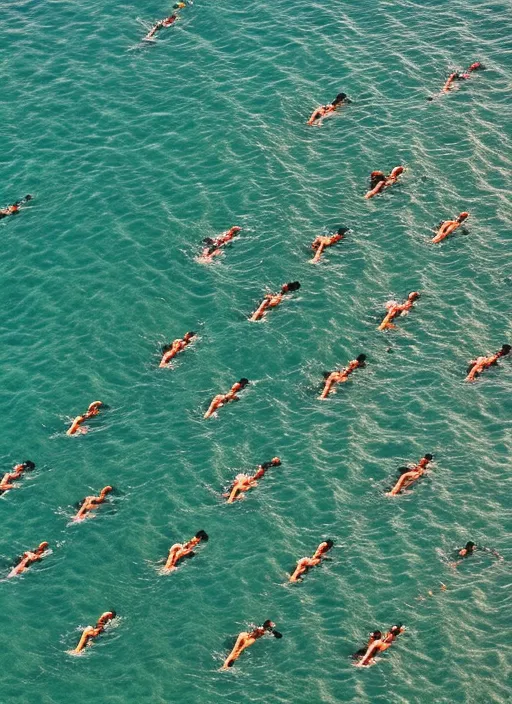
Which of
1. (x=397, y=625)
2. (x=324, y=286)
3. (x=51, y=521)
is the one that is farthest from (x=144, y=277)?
(x=397, y=625)

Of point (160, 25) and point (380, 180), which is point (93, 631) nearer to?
point (380, 180)

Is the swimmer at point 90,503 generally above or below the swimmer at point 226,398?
below

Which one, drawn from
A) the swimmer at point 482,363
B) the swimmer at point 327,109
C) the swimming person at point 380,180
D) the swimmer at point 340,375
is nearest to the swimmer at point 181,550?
the swimmer at point 340,375

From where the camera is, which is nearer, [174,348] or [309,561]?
[309,561]

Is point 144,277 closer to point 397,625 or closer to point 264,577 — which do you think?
point 264,577

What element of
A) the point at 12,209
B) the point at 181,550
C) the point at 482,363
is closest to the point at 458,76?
the point at 482,363

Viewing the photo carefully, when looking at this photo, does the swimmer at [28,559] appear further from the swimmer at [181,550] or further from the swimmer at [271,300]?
the swimmer at [271,300]
